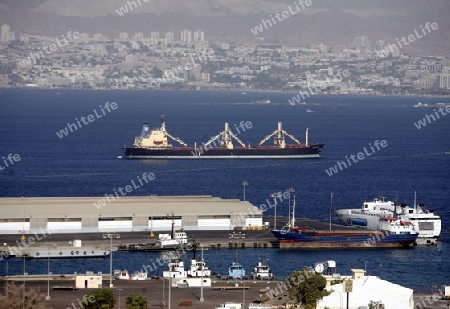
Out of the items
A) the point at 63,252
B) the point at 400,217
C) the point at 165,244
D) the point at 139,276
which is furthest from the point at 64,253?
the point at 400,217

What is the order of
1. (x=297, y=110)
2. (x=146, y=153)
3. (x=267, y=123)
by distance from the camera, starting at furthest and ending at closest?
(x=297, y=110)
(x=267, y=123)
(x=146, y=153)

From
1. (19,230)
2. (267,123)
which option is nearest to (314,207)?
(19,230)

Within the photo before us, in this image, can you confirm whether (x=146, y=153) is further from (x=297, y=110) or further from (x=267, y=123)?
(x=297, y=110)

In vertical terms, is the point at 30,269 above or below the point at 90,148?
below

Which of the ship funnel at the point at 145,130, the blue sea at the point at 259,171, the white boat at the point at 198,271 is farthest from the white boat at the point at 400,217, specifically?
the ship funnel at the point at 145,130

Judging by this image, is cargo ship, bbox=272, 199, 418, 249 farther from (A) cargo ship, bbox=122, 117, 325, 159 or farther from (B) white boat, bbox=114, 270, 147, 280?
(A) cargo ship, bbox=122, 117, 325, 159

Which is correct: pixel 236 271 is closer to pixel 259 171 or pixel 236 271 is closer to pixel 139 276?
pixel 139 276

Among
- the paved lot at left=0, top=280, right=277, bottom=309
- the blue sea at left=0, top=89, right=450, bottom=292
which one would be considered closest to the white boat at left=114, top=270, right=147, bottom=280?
the paved lot at left=0, top=280, right=277, bottom=309
